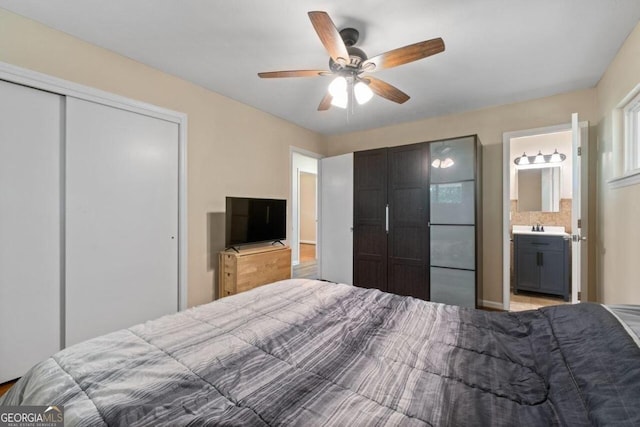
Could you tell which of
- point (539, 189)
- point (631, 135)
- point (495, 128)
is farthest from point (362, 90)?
point (539, 189)

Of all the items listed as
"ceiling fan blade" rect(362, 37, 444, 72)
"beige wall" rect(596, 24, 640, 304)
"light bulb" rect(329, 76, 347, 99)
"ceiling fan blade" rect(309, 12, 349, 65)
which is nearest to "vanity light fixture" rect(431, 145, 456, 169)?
"beige wall" rect(596, 24, 640, 304)

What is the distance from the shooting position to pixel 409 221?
343 centimetres

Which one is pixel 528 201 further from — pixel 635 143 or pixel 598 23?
pixel 598 23

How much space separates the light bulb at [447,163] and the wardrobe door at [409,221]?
0.60ft

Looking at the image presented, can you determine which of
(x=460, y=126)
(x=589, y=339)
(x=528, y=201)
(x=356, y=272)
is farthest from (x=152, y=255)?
(x=528, y=201)

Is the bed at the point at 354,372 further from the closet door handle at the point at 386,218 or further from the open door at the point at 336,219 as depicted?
the open door at the point at 336,219


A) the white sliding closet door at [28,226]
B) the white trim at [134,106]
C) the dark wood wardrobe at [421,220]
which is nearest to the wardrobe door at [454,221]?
the dark wood wardrobe at [421,220]

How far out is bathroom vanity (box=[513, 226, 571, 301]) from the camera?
11.9ft

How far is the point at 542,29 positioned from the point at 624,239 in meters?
1.67

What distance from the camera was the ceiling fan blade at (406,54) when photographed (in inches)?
60.6

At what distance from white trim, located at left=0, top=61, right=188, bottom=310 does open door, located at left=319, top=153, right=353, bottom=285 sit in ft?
6.82

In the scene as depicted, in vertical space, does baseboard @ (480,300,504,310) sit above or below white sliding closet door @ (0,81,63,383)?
below

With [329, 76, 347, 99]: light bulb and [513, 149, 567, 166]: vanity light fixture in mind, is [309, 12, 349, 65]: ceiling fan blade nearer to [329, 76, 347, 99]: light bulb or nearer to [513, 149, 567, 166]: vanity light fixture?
[329, 76, 347, 99]: light bulb

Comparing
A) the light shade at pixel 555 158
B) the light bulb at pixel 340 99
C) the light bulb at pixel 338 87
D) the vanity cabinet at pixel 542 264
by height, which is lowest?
the vanity cabinet at pixel 542 264
